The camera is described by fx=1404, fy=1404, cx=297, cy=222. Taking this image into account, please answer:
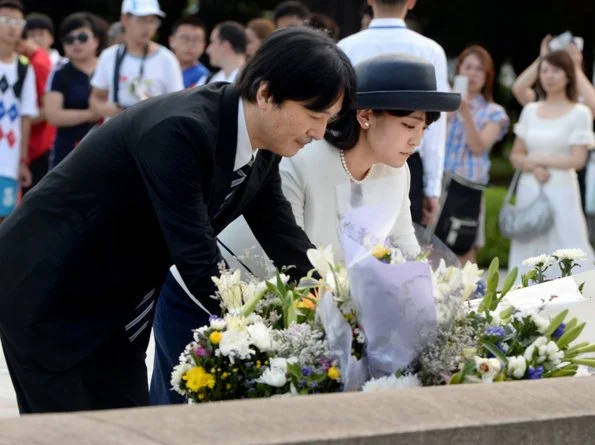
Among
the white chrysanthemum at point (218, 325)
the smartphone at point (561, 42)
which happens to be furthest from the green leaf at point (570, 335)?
Result: the smartphone at point (561, 42)

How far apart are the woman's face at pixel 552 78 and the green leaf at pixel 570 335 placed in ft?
21.4

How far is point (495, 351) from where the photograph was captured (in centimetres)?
317

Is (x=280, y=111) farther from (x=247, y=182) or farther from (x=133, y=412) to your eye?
(x=133, y=412)

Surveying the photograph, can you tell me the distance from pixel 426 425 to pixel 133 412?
21.6 inches

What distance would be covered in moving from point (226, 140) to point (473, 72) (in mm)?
6733

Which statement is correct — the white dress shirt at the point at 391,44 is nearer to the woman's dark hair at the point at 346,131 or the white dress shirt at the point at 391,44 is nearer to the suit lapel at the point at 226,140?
the woman's dark hair at the point at 346,131

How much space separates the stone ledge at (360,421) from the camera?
2436 mm

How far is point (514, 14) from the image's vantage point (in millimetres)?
24812

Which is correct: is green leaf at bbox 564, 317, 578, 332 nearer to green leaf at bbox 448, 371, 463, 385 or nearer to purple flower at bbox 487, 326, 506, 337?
purple flower at bbox 487, 326, 506, 337

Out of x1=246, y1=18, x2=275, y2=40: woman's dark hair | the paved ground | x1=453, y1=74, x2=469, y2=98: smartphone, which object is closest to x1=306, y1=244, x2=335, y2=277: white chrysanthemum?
the paved ground

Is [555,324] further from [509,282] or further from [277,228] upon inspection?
[277,228]

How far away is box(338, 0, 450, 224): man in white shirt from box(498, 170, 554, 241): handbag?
89.6 inches

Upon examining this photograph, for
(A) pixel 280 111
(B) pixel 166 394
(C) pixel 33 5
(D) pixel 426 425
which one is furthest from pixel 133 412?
(C) pixel 33 5

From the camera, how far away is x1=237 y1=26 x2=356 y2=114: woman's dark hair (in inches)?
133
